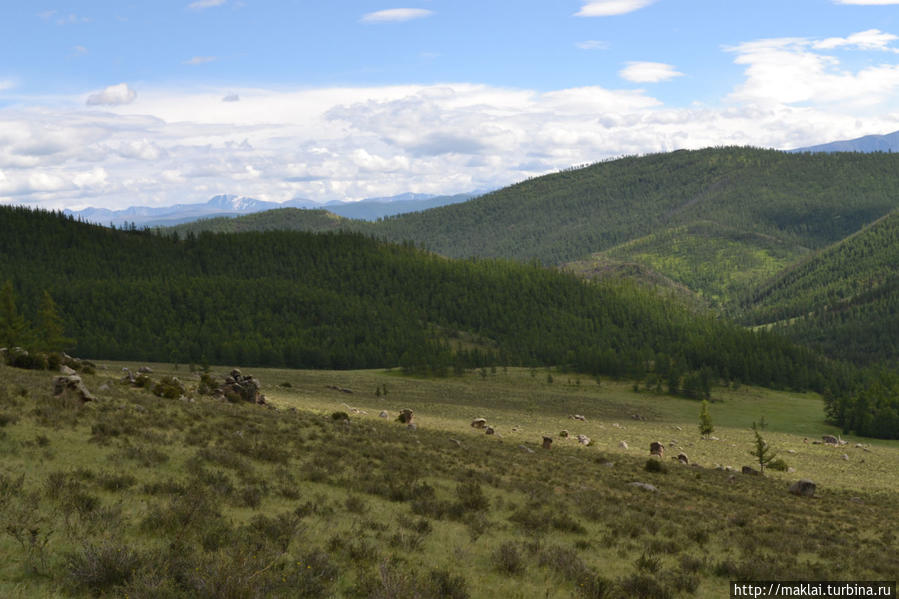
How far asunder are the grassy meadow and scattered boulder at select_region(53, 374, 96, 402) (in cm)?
72

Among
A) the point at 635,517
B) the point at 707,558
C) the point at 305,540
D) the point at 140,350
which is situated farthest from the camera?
the point at 140,350

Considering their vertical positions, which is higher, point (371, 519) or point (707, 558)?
point (371, 519)

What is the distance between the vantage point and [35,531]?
35.6 feet

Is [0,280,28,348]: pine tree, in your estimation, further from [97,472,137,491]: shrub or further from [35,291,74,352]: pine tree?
[97,472,137,491]: shrub

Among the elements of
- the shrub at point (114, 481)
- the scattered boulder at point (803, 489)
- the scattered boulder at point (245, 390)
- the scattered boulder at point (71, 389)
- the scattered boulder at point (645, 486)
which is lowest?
the scattered boulder at point (803, 489)

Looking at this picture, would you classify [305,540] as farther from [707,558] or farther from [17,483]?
[707,558]

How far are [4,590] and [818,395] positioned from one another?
183 metres

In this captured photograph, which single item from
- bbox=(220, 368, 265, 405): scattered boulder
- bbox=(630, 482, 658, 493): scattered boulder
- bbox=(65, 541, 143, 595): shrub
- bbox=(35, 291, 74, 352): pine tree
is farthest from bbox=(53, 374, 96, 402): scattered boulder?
bbox=(35, 291, 74, 352): pine tree

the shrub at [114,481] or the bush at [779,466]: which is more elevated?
the shrub at [114,481]

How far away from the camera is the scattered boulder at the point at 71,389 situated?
25688 millimetres

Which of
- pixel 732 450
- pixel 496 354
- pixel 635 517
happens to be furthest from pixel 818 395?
pixel 635 517

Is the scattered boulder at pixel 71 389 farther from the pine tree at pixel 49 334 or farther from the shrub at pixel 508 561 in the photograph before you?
the pine tree at pixel 49 334

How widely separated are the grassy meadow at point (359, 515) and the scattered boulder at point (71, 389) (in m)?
0.72

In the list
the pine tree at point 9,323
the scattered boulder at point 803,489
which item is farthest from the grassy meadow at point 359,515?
the pine tree at point 9,323
